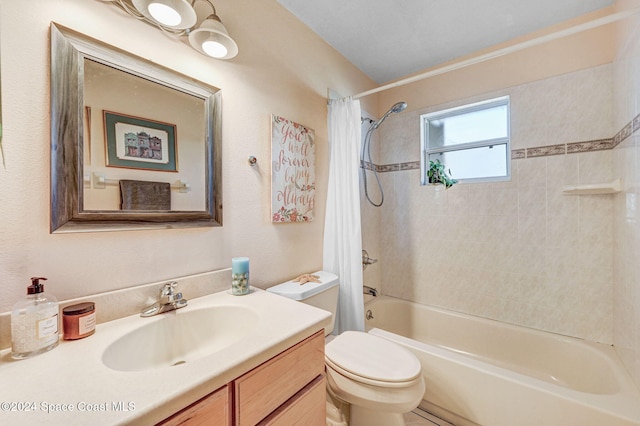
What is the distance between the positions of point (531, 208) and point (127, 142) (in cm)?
239

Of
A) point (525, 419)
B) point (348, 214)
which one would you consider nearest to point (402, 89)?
point (348, 214)

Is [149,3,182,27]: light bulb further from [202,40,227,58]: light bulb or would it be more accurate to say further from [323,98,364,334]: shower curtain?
[323,98,364,334]: shower curtain

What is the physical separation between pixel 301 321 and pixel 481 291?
176cm

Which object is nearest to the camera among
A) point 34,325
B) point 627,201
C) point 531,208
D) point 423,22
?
point 34,325

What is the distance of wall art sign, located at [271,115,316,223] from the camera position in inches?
56.7

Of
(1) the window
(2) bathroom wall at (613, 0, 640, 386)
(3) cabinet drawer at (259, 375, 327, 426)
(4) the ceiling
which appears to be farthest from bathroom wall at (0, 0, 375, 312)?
(2) bathroom wall at (613, 0, 640, 386)

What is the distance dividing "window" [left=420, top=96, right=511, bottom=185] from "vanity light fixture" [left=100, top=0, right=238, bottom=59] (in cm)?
177

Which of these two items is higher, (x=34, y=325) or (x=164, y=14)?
(x=164, y=14)

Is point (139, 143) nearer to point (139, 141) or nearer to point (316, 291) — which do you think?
point (139, 141)

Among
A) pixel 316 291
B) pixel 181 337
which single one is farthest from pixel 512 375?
pixel 181 337

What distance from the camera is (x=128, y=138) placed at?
930mm

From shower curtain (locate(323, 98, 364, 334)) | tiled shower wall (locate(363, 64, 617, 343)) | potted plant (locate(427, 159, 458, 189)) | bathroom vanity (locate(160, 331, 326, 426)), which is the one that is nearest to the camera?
bathroom vanity (locate(160, 331, 326, 426))

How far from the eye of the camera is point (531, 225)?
5.87 feet

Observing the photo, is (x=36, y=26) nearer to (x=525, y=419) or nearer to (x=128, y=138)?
(x=128, y=138)
